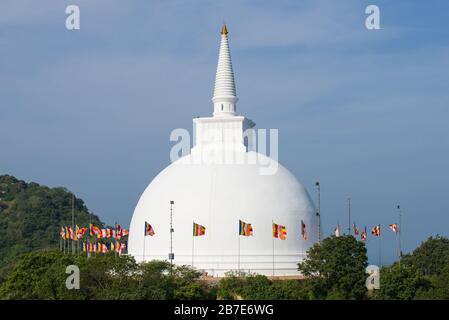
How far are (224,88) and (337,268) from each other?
1766 centimetres

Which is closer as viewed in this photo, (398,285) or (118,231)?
(398,285)

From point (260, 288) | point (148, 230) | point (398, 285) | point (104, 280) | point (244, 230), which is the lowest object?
point (260, 288)

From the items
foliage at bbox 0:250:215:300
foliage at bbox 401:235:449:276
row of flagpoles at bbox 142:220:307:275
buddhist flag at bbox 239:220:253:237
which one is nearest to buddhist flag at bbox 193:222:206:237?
row of flagpoles at bbox 142:220:307:275

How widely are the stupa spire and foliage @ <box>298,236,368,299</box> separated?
13.9 meters

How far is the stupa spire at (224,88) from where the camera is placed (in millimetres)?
71062

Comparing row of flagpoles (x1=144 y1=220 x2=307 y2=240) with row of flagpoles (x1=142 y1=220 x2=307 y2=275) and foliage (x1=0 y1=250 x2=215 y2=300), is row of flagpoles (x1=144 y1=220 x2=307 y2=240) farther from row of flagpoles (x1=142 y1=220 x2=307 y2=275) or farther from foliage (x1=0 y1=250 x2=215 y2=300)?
foliage (x1=0 y1=250 x2=215 y2=300)

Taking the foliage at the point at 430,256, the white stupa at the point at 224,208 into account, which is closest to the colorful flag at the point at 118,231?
the white stupa at the point at 224,208

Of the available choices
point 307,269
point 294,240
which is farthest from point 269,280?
point 294,240

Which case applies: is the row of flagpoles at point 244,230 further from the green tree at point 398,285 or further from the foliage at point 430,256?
the foliage at point 430,256

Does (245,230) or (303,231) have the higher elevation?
(303,231)

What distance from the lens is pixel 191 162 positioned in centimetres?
6881

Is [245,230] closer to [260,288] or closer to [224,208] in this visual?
[224,208]

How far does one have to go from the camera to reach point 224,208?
6588 centimetres

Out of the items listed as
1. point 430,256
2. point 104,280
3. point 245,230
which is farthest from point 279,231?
point 430,256
